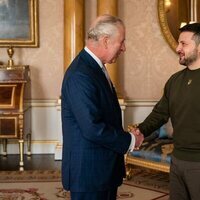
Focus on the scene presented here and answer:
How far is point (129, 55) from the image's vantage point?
19.6 feet

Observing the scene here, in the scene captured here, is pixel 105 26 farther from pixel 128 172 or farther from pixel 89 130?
pixel 128 172

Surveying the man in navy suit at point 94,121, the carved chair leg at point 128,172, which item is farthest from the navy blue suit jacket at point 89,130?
the carved chair leg at point 128,172

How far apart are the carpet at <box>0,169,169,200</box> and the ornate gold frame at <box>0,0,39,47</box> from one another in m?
1.85

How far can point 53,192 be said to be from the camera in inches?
164

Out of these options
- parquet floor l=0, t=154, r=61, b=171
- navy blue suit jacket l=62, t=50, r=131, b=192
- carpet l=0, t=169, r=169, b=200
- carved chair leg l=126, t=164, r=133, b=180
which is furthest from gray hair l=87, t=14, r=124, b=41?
parquet floor l=0, t=154, r=61, b=171

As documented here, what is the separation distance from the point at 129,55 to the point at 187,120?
3759 millimetres

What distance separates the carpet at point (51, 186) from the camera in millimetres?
4055

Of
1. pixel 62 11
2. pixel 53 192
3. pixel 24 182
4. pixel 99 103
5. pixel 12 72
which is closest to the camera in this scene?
pixel 99 103

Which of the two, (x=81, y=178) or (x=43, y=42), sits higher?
(x=43, y=42)

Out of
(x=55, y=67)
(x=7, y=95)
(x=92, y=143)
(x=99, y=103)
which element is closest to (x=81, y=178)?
(x=92, y=143)

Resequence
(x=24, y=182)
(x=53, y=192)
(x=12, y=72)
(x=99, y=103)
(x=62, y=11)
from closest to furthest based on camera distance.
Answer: (x=99, y=103) → (x=53, y=192) → (x=24, y=182) → (x=12, y=72) → (x=62, y=11)

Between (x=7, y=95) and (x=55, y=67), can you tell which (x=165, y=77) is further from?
(x=7, y=95)

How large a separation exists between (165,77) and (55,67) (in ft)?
5.06

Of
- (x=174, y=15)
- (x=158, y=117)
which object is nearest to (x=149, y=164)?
(x=158, y=117)
